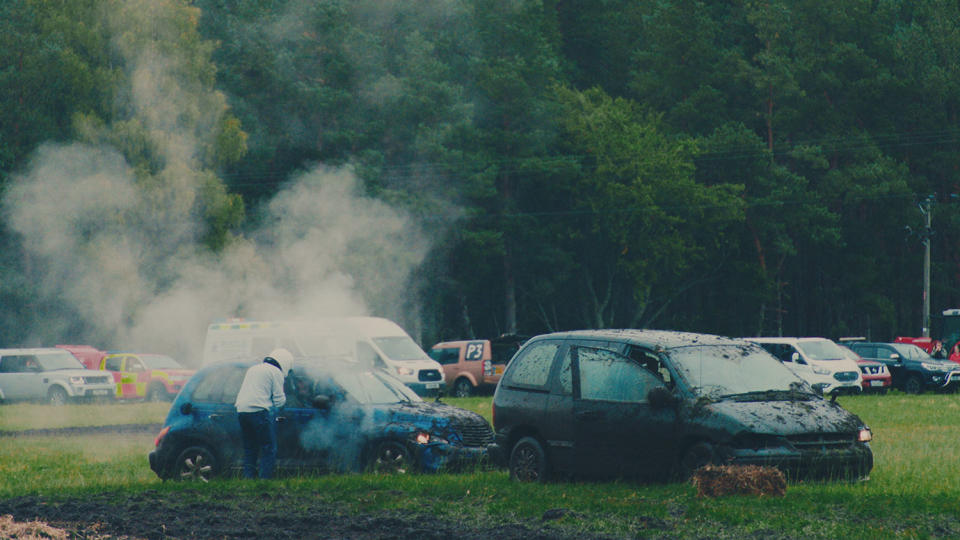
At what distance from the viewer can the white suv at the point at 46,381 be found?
3859 cm

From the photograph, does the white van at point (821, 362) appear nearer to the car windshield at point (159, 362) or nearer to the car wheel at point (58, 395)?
the car windshield at point (159, 362)

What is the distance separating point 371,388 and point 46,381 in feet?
83.5

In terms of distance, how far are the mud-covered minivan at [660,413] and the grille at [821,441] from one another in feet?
0.03

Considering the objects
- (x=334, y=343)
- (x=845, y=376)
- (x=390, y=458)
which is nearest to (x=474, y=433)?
(x=390, y=458)

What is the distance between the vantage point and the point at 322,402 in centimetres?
1530

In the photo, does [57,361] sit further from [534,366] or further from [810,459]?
[810,459]

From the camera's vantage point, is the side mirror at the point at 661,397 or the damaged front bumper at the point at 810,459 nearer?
the damaged front bumper at the point at 810,459

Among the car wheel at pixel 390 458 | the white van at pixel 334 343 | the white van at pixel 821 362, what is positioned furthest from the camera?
the white van at pixel 821 362

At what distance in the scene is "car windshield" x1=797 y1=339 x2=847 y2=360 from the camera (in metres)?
35.0

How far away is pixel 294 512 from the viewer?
12.1 meters

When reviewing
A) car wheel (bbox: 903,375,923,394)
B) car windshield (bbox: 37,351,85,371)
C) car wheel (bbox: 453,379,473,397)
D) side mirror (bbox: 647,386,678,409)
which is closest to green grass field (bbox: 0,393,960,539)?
side mirror (bbox: 647,386,678,409)

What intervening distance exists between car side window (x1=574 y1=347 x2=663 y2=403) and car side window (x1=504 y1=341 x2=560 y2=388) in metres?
0.44

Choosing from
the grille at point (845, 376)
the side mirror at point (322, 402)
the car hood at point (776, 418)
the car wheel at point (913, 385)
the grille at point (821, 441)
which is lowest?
the grille at point (821, 441)

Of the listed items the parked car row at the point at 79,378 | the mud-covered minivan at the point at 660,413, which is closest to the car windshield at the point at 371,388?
the mud-covered minivan at the point at 660,413
